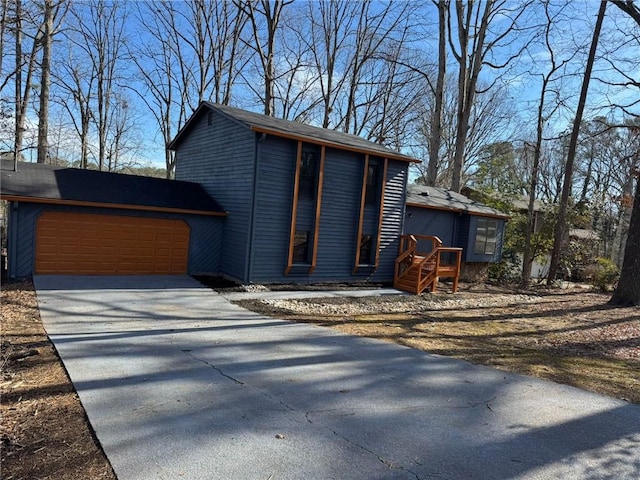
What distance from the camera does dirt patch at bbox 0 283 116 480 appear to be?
2781 millimetres

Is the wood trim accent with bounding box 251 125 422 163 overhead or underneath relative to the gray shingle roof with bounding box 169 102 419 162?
underneath

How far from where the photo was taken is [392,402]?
14.2 ft

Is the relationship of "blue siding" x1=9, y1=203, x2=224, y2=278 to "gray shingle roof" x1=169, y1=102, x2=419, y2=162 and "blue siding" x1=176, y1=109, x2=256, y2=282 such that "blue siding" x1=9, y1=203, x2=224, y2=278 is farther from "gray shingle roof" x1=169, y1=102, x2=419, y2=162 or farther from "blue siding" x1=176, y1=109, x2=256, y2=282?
"gray shingle roof" x1=169, y1=102, x2=419, y2=162

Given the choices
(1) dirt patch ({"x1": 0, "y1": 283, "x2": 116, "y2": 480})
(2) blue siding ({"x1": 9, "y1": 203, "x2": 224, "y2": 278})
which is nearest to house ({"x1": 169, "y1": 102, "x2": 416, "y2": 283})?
(2) blue siding ({"x1": 9, "y1": 203, "x2": 224, "y2": 278})

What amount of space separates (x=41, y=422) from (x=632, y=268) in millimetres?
14077

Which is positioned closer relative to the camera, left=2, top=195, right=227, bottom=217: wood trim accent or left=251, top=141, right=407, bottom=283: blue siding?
left=2, top=195, right=227, bottom=217: wood trim accent

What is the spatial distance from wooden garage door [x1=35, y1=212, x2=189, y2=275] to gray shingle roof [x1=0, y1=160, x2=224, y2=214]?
1.50ft

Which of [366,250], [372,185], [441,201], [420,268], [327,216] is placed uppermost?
[372,185]

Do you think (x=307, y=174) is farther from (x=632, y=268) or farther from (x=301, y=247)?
(x=632, y=268)

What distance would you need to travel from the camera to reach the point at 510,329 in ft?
29.7

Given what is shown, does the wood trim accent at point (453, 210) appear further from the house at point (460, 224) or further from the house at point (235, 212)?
the house at point (235, 212)

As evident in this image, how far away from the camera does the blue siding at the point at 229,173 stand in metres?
12.0

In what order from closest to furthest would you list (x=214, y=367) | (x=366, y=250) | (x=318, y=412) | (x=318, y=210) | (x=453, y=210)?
(x=318, y=412)
(x=214, y=367)
(x=318, y=210)
(x=366, y=250)
(x=453, y=210)

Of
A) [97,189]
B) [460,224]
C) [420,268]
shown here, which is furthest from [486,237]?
[97,189]
